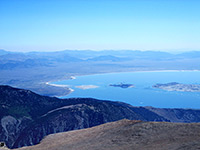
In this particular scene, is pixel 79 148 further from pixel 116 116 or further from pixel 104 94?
pixel 104 94

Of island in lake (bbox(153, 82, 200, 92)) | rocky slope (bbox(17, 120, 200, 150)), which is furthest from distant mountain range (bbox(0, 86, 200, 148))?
island in lake (bbox(153, 82, 200, 92))

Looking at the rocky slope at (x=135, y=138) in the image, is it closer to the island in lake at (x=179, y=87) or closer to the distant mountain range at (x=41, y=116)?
the distant mountain range at (x=41, y=116)

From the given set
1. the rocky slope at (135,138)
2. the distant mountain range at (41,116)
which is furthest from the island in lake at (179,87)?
the rocky slope at (135,138)

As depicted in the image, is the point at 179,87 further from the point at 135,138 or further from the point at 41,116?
the point at 135,138

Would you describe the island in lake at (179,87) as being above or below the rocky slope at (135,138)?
below

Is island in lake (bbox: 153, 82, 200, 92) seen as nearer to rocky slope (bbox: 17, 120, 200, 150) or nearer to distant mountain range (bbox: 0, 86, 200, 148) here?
distant mountain range (bbox: 0, 86, 200, 148)
